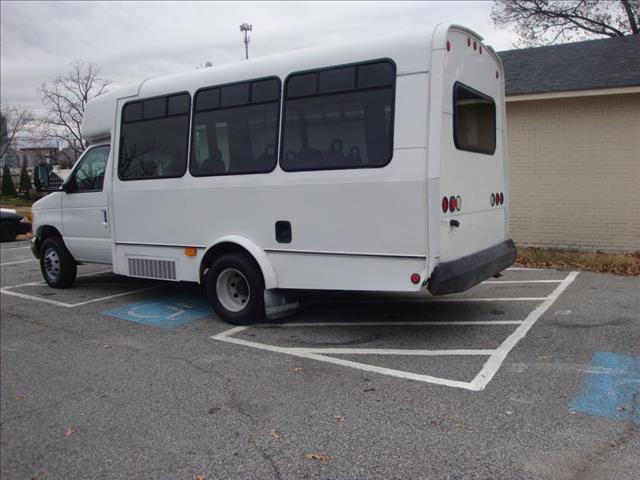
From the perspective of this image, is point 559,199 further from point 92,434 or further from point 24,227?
point 24,227

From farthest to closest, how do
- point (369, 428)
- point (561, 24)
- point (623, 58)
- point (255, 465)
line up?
point (561, 24) → point (623, 58) → point (369, 428) → point (255, 465)

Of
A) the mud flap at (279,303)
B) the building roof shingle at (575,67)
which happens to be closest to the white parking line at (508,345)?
the mud flap at (279,303)

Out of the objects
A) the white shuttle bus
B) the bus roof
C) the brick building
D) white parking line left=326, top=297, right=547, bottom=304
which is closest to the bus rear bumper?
the white shuttle bus

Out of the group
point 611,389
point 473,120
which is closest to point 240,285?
point 473,120

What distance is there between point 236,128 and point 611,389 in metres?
4.24

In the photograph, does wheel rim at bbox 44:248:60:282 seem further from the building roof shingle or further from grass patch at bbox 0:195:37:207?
grass patch at bbox 0:195:37:207

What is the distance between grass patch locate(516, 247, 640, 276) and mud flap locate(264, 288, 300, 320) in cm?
494

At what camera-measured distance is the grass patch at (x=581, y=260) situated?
8.61 metres

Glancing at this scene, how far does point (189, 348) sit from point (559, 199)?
25.5 ft

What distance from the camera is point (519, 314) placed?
20.4 feet

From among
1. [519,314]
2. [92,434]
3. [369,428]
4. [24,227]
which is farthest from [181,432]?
[24,227]

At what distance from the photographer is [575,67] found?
1065 cm

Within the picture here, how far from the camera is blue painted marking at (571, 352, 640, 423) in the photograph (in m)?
3.72

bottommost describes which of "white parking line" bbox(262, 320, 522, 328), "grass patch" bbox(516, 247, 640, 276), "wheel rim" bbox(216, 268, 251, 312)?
"white parking line" bbox(262, 320, 522, 328)
